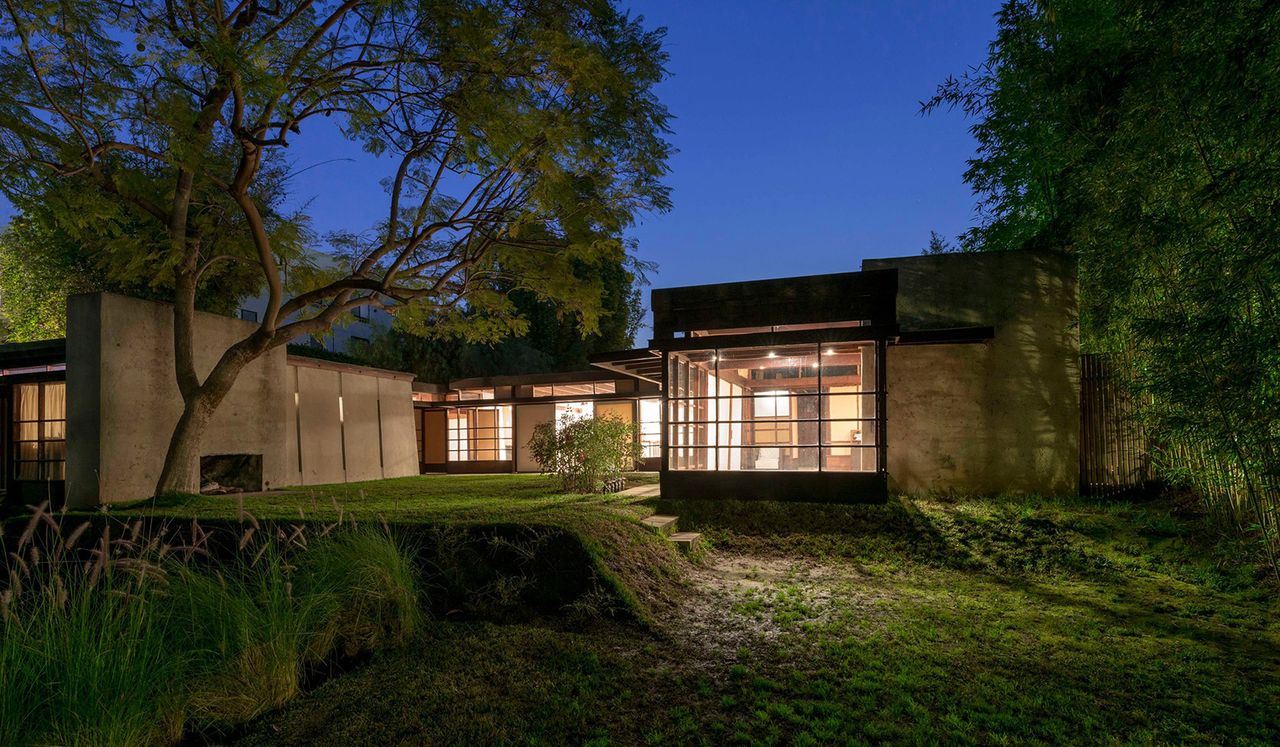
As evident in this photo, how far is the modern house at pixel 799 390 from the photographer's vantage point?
8.14 m

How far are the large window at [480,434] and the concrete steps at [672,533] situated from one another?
10.0 meters

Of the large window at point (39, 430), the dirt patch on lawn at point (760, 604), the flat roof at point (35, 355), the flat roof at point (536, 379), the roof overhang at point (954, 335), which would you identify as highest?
the roof overhang at point (954, 335)

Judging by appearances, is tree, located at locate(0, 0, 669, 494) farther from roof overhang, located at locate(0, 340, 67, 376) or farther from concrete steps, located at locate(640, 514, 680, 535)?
concrete steps, located at locate(640, 514, 680, 535)

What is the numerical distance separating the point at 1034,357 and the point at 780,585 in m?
5.71

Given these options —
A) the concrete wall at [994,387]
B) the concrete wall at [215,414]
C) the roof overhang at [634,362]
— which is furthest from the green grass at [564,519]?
the concrete wall at [994,387]

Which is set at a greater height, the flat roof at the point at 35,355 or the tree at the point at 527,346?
the tree at the point at 527,346

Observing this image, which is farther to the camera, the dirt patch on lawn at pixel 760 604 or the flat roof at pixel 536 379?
the flat roof at pixel 536 379

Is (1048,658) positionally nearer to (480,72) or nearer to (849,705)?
(849,705)

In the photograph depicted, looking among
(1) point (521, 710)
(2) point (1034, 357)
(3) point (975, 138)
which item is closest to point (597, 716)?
(1) point (521, 710)

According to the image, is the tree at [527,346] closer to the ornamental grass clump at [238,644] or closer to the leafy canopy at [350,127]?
the leafy canopy at [350,127]

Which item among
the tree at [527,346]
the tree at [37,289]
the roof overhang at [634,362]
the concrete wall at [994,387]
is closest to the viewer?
the concrete wall at [994,387]

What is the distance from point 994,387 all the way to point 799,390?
116 inches

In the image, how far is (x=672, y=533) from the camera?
7422mm

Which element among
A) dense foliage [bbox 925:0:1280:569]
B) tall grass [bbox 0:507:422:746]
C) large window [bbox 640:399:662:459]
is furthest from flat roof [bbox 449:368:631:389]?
tall grass [bbox 0:507:422:746]
